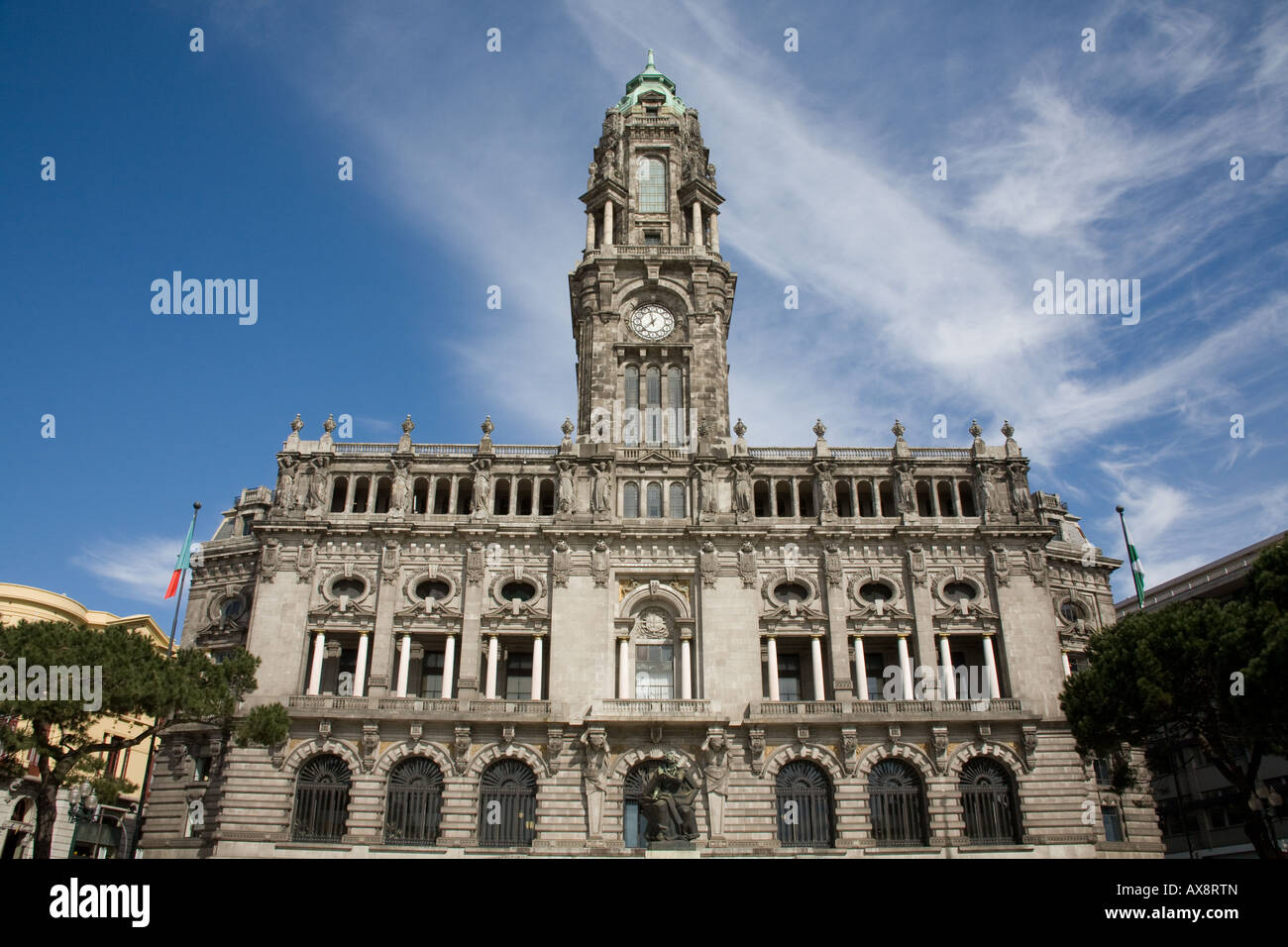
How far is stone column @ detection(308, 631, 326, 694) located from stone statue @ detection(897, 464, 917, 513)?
110 feet

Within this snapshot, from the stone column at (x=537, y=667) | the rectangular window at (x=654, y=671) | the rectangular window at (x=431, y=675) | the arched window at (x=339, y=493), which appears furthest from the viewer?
the arched window at (x=339, y=493)

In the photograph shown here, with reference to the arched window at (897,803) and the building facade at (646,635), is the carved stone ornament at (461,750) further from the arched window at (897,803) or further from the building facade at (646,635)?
the arched window at (897,803)

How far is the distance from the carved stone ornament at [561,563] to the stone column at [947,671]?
21.2 metres

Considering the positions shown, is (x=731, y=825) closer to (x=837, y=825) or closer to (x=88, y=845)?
(x=837, y=825)

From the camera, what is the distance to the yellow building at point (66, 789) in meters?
52.3

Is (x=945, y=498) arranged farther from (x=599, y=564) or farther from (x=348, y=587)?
(x=348, y=587)

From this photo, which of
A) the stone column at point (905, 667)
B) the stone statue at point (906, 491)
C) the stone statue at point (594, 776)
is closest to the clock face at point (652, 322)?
the stone statue at point (906, 491)

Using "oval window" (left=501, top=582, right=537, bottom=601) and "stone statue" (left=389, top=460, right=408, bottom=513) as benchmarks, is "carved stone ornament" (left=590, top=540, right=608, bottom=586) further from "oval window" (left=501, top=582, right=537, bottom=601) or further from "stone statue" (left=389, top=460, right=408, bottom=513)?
"stone statue" (left=389, top=460, right=408, bottom=513)

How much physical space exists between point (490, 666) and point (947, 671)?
81.8 feet

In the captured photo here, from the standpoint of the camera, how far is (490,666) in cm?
5262

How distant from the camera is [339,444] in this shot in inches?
2288

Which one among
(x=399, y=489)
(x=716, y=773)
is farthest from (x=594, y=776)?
(x=399, y=489)

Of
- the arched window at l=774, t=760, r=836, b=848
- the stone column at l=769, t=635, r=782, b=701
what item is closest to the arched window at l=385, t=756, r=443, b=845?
the arched window at l=774, t=760, r=836, b=848
